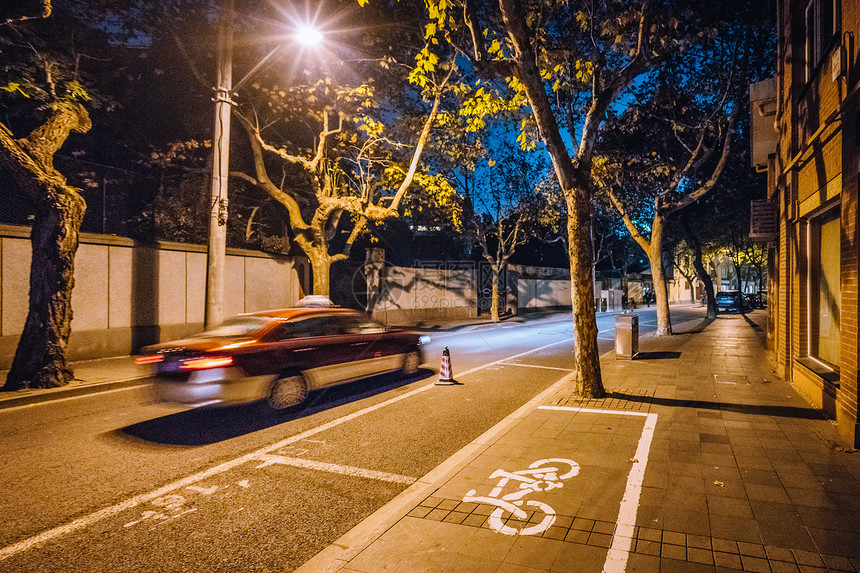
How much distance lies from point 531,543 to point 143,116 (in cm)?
1756

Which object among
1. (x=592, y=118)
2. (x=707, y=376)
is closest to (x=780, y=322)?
(x=707, y=376)

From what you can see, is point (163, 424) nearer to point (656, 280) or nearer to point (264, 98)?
point (264, 98)

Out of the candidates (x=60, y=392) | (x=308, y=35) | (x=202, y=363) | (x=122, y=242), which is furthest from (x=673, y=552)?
(x=122, y=242)

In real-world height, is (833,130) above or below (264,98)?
below

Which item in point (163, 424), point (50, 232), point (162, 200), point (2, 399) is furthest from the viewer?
point (162, 200)

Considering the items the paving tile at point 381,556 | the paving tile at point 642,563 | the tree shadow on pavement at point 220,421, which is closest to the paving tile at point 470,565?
the paving tile at point 381,556

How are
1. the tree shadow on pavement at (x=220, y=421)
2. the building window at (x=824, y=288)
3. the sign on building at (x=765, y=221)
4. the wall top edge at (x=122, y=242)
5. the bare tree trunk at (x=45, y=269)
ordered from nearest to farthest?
the tree shadow on pavement at (x=220, y=421)
the building window at (x=824, y=288)
the bare tree trunk at (x=45, y=269)
the wall top edge at (x=122, y=242)
the sign on building at (x=765, y=221)

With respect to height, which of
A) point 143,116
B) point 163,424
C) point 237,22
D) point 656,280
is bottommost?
point 163,424

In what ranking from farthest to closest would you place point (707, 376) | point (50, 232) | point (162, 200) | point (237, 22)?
point (162, 200) → point (237, 22) → point (707, 376) → point (50, 232)

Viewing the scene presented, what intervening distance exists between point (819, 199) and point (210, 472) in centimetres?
859

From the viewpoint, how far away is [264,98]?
14.4 m

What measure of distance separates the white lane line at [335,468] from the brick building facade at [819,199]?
16.4 ft

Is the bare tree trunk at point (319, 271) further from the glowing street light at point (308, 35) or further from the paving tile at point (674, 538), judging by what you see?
the paving tile at point (674, 538)

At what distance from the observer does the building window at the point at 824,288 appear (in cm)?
666
